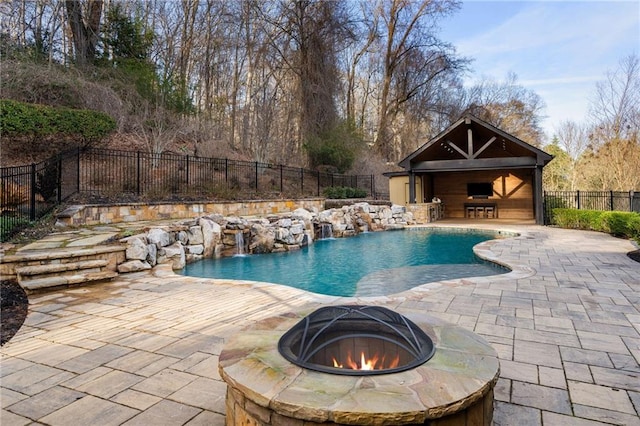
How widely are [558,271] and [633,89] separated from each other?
1578 centimetres

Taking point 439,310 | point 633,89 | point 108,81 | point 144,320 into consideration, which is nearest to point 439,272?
point 439,310

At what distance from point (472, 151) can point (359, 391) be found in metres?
13.5

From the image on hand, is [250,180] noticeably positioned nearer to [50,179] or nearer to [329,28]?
[50,179]

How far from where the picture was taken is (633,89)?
15.5 metres

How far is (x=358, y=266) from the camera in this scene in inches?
274

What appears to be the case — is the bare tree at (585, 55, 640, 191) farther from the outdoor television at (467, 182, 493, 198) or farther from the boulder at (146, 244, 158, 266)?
the boulder at (146, 244, 158, 266)

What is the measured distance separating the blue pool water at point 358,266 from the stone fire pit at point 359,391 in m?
3.42

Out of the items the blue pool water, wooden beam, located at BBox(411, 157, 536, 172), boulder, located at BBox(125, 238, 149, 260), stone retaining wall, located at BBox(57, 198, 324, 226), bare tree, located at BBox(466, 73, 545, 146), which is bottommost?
the blue pool water

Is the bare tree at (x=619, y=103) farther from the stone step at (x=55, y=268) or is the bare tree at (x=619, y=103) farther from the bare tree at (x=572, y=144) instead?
the stone step at (x=55, y=268)

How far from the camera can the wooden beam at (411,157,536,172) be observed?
12539 millimetres

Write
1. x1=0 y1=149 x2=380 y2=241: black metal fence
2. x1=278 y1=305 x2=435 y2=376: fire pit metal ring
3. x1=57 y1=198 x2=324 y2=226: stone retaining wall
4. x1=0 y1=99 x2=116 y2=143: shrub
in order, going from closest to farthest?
x1=278 y1=305 x2=435 y2=376: fire pit metal ring, x1=0 y1=149 x2=380 y2=241: black metal fence, x1=57 y1=198 x2=324 y2=226: stone retaining wall, x1=0 y1=99 x2=116 y2=143: shrub

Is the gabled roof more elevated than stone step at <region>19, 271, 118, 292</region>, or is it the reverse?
the gabled roof

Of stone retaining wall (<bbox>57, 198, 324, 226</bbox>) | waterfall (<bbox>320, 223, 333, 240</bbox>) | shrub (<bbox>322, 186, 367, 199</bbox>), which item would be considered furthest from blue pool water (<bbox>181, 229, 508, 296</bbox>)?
shrub (<bbox>322, 186, 367, 199</bbox>)

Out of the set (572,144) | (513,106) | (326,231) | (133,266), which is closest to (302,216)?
(326,231)
